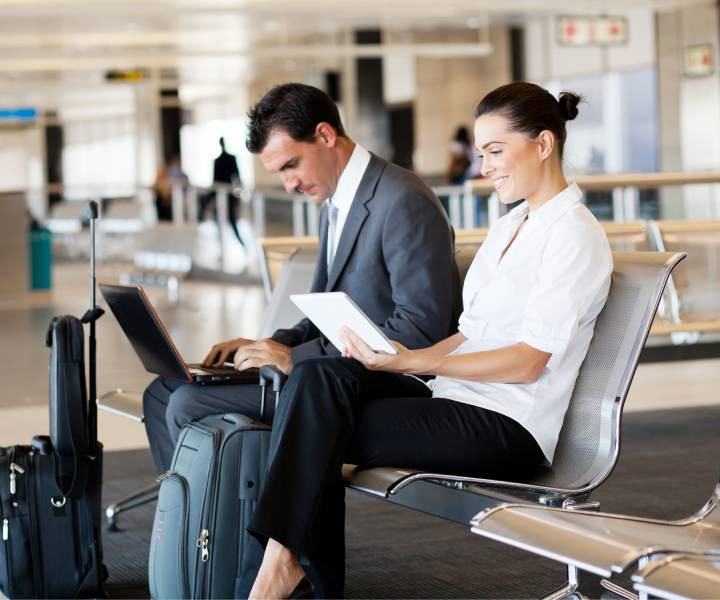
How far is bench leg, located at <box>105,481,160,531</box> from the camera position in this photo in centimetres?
412

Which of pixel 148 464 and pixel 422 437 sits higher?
pixel 422 437

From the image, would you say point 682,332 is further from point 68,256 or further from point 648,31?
point 68,256

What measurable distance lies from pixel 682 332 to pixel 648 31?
14.5 meters

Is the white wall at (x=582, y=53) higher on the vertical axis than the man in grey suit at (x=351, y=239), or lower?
higher

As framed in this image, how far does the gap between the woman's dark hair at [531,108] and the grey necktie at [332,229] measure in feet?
2.29

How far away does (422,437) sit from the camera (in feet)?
8.96

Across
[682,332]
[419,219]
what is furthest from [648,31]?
[419,219]

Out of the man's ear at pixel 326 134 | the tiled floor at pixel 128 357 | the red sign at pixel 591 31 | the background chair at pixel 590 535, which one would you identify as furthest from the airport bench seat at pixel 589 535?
the red sign at pixel 591 31

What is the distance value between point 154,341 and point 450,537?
1251mm

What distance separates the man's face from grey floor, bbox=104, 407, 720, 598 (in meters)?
1.11

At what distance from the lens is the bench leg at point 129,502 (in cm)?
412

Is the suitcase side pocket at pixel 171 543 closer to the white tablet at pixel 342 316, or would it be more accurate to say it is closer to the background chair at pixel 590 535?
the white tablet at pixel 342 316

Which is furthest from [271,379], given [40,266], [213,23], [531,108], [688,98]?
[213,23]

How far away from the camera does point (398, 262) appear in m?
3.21
